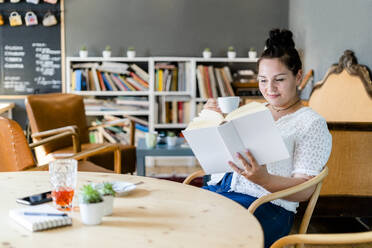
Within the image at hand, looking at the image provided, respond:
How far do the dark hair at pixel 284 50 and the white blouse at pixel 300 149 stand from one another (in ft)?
0.56

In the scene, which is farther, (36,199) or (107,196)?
(36,199)

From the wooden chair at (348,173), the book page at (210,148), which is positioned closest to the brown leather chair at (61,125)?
the wooden chair at (348,173)

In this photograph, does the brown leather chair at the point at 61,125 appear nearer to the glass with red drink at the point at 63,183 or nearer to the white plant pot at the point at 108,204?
the glass with red drink at the point at 63,183

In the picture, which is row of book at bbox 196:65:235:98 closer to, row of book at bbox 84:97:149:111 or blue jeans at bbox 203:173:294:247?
row of book at bbox 84:97:149:111

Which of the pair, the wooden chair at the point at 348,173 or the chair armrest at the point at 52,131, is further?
the chair armrest at the point at 52,131

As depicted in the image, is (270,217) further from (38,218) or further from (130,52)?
(130,52)

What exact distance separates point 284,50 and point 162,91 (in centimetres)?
347

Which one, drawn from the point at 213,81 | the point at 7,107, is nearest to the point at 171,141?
the point at 213,81

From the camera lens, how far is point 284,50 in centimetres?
172

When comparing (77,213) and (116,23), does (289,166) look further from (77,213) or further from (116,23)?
(116,23)

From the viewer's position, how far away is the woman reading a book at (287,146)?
1.58 metres

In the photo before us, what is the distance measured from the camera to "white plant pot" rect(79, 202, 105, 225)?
110cm

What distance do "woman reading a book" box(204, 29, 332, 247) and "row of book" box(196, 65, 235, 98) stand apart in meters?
3.31

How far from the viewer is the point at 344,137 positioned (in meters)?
2.54
